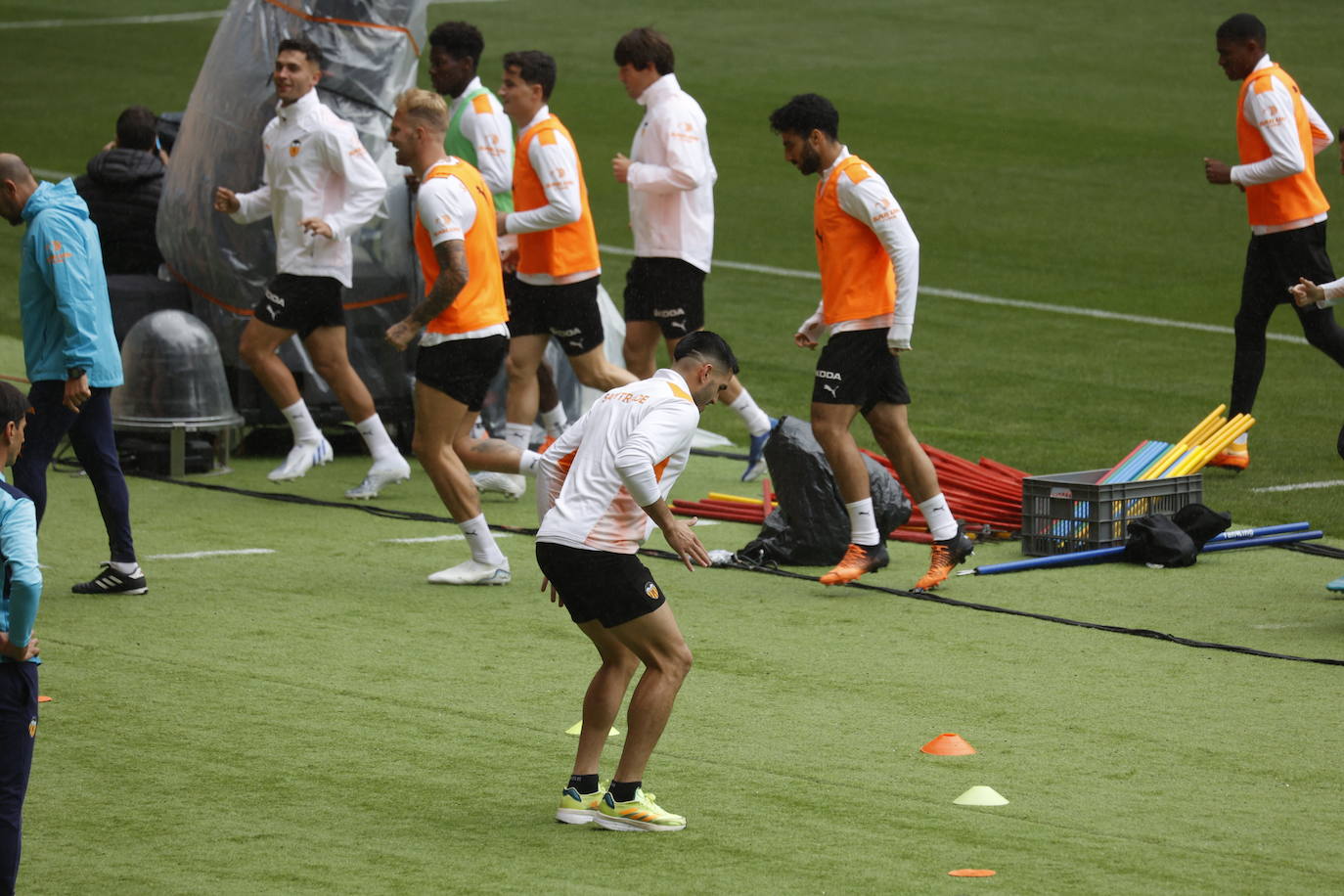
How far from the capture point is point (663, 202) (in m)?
11.3

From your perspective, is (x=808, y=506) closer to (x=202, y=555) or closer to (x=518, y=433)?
(x=518, y=433)

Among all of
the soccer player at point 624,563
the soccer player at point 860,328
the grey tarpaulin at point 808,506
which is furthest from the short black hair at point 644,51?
the soccer player at point 624,563

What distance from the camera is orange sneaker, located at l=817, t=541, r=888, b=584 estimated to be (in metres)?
9.15

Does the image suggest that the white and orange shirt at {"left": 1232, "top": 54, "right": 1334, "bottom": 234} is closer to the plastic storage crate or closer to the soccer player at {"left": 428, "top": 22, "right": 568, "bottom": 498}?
the plastic storage crate

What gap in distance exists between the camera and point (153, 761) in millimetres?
6473

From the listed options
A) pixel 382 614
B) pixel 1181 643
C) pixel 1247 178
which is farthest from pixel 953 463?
pixel 382 614

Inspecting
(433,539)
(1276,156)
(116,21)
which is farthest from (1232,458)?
(116,21)

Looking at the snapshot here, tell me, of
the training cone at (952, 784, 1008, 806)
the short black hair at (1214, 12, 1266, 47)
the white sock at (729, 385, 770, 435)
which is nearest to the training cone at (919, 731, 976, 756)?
the training cone at (952, 784, 1008, 806)

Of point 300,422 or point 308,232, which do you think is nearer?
point 308,232

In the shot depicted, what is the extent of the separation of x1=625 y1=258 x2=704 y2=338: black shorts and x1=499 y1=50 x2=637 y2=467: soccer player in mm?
318

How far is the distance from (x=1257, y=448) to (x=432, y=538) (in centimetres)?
555

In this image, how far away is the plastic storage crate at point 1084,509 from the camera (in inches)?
387

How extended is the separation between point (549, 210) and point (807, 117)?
7.29 ft

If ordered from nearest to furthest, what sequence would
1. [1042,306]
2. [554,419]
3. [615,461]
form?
[615,461], [554,419], [1042,306]
